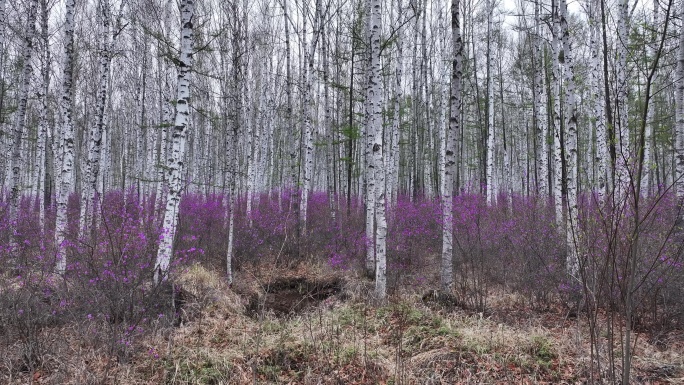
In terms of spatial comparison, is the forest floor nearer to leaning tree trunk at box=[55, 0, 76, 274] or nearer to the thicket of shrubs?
the thicket of shrubs

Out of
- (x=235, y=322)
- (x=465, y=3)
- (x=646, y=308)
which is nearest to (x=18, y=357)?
(x=235, y=322)

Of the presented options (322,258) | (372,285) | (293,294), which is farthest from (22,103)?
(372,285)

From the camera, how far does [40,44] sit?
10.2 m

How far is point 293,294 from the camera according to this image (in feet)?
24.1

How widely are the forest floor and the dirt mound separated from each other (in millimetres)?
547

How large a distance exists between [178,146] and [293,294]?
362cm

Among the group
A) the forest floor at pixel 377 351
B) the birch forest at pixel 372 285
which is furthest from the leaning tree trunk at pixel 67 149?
the forest floor at pixel 377 351

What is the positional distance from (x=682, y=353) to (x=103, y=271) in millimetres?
6827

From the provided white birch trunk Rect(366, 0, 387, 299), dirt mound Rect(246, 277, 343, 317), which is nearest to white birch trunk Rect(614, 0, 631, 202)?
white birch trunk Rect(366, 0, 387, 299)

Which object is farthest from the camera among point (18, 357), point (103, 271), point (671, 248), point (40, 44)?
point (40, 44)

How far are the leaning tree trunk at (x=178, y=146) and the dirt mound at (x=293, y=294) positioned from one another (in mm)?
1743

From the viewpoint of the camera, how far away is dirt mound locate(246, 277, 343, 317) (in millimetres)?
6359

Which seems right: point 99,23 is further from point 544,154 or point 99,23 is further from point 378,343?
point 544,154

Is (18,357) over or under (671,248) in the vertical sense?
under
